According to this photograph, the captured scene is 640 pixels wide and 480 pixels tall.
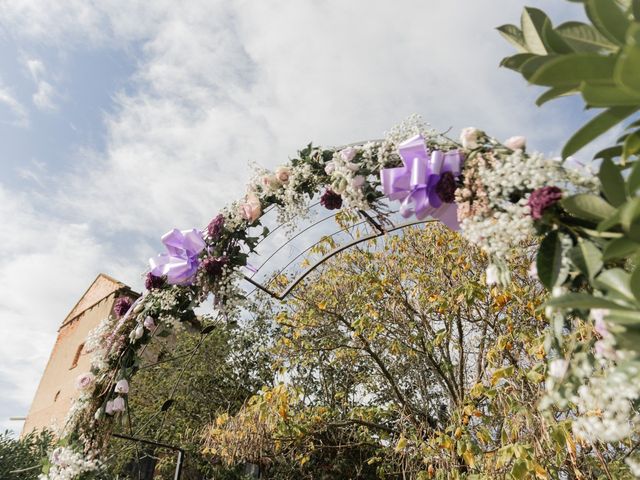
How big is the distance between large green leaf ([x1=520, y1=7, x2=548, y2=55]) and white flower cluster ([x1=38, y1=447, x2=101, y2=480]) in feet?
5.90

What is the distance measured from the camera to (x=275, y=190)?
1.81 meters

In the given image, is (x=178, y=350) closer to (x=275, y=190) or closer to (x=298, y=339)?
(x=298, y=339)

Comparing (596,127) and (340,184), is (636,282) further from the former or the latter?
→ (340,184)

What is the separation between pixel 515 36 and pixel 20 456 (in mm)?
4177

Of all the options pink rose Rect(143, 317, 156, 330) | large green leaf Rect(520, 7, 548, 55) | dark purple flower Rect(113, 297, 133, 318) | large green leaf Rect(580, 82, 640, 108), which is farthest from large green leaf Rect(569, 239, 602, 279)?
dark purple flower Rect(113, 297, 133, 318)

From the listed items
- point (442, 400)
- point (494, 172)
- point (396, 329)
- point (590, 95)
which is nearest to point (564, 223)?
point (494, 172)

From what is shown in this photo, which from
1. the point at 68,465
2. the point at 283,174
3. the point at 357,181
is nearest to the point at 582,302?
the point at 357,181

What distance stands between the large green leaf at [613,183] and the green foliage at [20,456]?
12.2 feet

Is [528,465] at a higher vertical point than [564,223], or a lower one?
lower

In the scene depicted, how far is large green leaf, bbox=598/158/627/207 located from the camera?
77cm

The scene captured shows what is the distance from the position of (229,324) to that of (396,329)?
113 inches

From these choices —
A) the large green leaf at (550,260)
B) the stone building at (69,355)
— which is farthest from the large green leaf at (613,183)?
the stone building at (69,355)

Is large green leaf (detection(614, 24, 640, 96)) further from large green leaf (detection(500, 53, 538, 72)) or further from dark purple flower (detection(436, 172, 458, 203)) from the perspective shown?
dark purple flower (detection(436, 172, 458, 203))

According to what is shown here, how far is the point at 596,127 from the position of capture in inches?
29.7
